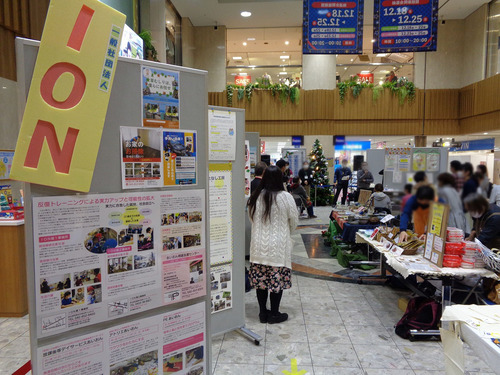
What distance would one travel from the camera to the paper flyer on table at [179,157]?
5.24 ft

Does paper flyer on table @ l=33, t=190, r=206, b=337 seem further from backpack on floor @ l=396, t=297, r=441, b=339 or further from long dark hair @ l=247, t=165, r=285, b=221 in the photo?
backpack on floor @ l=396, t=297, r=441, b=339

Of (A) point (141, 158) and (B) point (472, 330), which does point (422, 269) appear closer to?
(B) point (472, 330)

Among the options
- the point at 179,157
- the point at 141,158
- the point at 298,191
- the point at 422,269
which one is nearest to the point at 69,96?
the point at 141,158

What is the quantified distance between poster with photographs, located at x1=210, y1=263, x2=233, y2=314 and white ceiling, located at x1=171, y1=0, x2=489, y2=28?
10.2 metres

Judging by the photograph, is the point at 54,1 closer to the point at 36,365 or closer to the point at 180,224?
the point at 180,224

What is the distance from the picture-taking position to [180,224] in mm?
1678

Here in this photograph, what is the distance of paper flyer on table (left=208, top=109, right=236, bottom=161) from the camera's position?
2.88 m

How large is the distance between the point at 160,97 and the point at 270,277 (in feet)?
7.59

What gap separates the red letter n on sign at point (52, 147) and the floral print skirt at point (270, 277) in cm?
242

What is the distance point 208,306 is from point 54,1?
1.57m

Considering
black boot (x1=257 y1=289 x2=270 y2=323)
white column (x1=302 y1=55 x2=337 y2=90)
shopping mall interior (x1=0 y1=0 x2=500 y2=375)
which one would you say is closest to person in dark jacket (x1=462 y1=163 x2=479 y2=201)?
shopping mall interior (x1=0 y1=0 x2=500 y2=375)

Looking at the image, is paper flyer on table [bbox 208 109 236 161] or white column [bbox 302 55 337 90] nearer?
paper flyer on table [bbox 208 109 236 161]

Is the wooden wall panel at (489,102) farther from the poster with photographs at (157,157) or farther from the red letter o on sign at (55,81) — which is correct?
the red letter o on sign at (55,81)

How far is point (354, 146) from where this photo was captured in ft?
3.71
